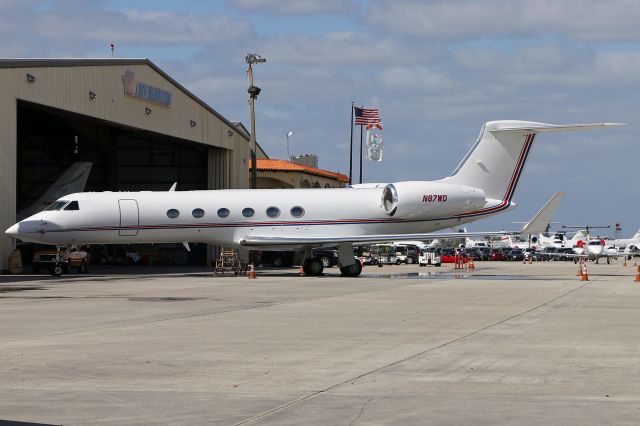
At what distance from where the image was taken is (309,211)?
3772 centimetres

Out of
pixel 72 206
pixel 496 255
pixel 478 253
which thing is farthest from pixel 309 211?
pixel 478 253

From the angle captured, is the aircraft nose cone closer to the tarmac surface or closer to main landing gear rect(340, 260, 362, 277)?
main landing gear rect(340, 260, 362, 277)

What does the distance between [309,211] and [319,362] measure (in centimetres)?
2619

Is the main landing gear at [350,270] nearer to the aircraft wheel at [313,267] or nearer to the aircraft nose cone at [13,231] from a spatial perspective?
the aircraft wheel at [313,267]

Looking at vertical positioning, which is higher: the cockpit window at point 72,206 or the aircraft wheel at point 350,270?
the cockpit window at point 72,206

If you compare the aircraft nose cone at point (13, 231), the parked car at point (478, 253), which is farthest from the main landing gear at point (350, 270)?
the parked car at point (478, 253)

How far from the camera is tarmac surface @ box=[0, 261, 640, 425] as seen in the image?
8328mm

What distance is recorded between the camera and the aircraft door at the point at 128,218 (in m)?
36.5

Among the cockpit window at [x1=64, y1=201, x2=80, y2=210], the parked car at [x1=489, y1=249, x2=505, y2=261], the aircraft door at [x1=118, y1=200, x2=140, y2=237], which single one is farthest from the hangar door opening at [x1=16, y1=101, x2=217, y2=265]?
the parked car at [x1=489, y1=249, x2=505, y2=261]

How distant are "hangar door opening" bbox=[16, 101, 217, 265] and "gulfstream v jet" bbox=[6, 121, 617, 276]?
65.2 feet

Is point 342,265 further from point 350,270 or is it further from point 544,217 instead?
point 544,217

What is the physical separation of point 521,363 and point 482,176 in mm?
27506

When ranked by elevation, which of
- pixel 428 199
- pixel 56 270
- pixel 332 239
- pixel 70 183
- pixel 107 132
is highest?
pixel 107 132

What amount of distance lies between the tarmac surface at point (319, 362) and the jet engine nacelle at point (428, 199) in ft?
48.5
